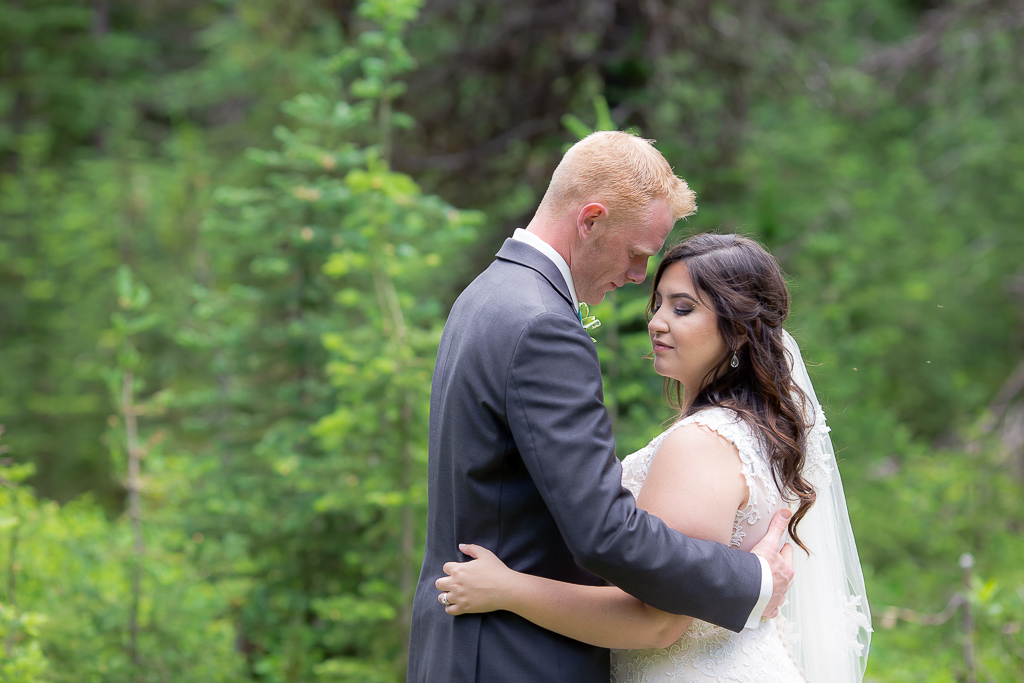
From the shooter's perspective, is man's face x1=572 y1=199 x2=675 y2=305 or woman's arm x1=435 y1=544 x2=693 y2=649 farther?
man's face x1=572 y1=199 x2=675 y2=305

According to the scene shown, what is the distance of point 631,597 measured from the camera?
1.98m

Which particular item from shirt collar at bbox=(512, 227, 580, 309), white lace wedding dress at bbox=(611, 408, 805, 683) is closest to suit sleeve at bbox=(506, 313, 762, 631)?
shirt collar at bbox=(512, 227, 580, 309)

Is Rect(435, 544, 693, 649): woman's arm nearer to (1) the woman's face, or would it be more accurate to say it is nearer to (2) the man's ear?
(1) the woman's face

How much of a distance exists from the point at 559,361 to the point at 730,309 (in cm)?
69

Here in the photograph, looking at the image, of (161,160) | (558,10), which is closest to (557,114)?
(558,10)

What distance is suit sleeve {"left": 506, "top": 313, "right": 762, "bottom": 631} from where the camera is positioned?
174 centimetres

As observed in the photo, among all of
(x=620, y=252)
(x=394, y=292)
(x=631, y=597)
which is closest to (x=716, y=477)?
(x=631, y=597)

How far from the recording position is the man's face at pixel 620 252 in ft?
6.72

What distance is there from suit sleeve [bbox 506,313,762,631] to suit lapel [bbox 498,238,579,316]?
192 mm

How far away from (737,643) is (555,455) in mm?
920

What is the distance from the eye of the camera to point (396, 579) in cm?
412

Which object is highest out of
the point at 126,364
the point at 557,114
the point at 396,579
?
the point at 557,114

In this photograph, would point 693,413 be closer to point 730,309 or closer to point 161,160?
point 730,309

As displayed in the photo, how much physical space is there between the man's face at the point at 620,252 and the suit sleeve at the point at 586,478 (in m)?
0.30
